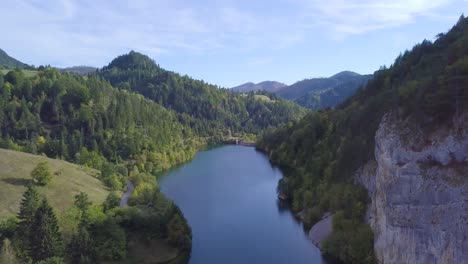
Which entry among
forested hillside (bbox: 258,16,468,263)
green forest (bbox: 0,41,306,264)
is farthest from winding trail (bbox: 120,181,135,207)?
forested hillside (bbox: 258,16,468,263)

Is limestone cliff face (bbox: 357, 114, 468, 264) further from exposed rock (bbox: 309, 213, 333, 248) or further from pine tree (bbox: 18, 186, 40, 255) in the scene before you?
pine tree (bbox: 18, 186, 40, 255)

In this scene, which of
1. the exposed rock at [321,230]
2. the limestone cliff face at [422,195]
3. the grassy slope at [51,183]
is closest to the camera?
the limestone cliff face at [422,195]

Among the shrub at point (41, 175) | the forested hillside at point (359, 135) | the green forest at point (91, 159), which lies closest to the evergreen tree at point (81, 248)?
the green forest at point (91, 159)

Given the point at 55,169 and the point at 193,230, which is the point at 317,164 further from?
the point at 55,169

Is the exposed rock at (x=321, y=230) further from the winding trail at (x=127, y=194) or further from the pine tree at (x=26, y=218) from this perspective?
the pine tree at (x=26, y=218)

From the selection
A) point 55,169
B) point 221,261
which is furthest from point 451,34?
point 55,169

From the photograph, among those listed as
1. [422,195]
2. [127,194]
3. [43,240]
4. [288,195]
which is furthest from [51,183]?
[422,195]

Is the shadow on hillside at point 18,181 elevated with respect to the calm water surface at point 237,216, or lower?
elevated
